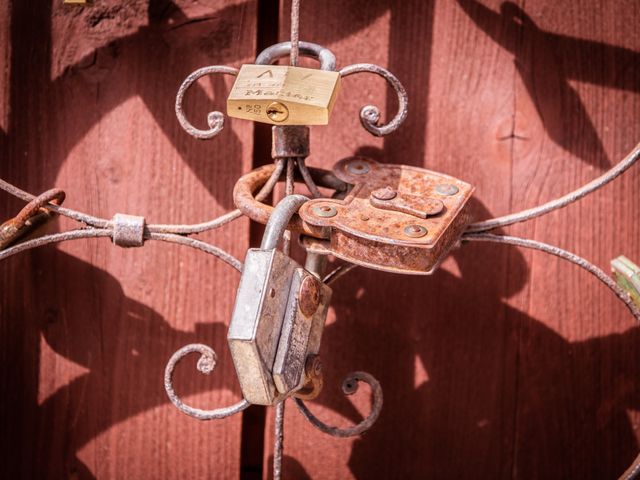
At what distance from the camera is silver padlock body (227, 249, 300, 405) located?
1.61ft

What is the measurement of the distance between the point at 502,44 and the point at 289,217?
401 millimetres

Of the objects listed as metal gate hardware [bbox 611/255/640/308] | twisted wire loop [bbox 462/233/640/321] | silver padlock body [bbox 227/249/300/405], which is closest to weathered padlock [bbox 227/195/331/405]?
silver padlock body [bbox 227/249/300/405]

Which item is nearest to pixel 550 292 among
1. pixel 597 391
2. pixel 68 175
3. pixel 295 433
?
pixel 597 391

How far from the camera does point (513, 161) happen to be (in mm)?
807

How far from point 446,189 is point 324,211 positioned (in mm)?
140

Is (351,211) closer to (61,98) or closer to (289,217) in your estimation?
(289,217)

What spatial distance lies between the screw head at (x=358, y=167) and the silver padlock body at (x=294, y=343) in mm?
157

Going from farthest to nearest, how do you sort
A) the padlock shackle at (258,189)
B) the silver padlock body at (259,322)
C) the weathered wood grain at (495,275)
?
the weathered wood grain at (495,275)
the padlock shackle at (258,189)
the silver padlock body at (259,322)

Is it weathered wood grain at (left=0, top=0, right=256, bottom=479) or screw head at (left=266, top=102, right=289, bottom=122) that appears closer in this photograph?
screw head at (left=266, top=102, right=289, bottom=122)

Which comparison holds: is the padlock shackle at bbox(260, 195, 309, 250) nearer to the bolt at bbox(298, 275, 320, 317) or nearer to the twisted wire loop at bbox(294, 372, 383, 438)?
the bolt at bbox(298, 275, 320, 317)

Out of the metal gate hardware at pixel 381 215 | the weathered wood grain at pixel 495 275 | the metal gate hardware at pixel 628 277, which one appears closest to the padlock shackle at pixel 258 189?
the metal gate hardware at pixel 381 215

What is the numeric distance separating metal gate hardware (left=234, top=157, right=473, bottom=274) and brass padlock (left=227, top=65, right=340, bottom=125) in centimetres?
8

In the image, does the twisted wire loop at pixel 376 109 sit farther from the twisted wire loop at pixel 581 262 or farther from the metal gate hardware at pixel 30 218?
the metal gate hardware at pixel 30 218

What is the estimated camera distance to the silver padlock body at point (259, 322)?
1.61ft
